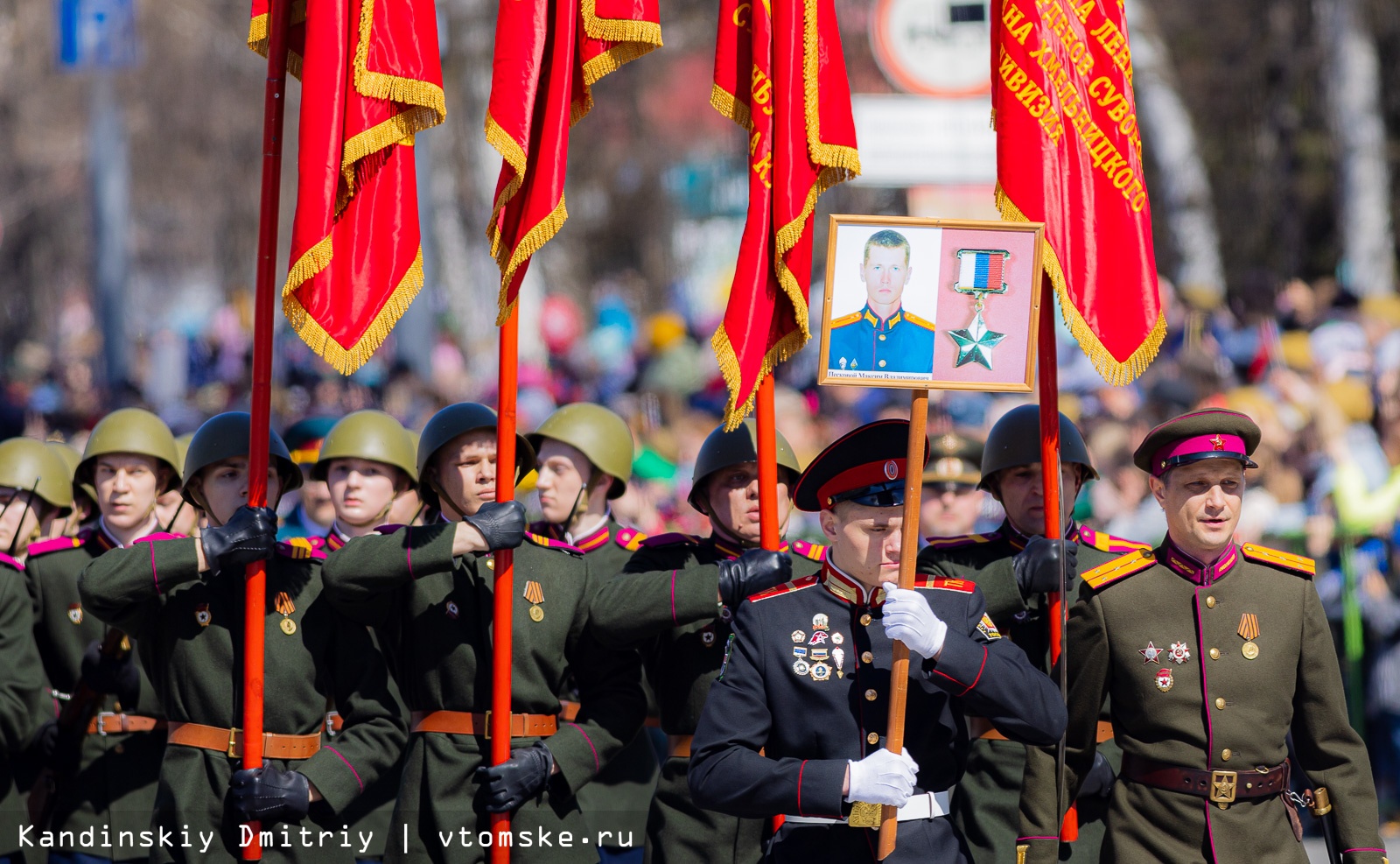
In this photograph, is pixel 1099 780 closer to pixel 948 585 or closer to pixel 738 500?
pixel 948 585

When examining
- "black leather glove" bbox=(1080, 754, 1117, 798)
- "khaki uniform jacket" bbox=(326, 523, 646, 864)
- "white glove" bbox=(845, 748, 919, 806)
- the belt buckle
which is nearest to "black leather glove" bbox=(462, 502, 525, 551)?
"khaki uniform jacket" bbox=(326, 523, 646, 864)

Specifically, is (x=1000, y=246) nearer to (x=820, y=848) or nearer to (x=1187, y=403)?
(x=820, y=848)

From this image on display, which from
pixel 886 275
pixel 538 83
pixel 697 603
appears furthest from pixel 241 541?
pixel 886 275

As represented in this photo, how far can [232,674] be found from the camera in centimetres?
639

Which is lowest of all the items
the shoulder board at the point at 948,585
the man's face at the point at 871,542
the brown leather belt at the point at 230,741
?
the brown leather belt at the point at 230,741

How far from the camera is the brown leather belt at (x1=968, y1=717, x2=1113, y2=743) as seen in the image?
6441 millimetres

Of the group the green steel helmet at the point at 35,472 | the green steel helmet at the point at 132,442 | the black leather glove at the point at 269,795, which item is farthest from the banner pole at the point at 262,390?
the green steel helmet at the point at 35,472

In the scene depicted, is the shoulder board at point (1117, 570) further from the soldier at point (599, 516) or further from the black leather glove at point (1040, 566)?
the soldier at point (599, 516)

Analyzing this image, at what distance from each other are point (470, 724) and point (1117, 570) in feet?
7.61

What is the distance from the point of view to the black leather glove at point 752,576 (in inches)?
241

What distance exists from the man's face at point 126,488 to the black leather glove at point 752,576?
116 inches

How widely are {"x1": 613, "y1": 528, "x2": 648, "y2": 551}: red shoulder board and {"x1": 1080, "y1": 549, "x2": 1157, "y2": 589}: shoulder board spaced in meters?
2.61

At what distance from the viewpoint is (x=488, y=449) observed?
6.78 metres

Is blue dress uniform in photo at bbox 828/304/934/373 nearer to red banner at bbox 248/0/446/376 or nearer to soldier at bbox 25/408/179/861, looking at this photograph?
red banner at bbox 248/0/446/376
